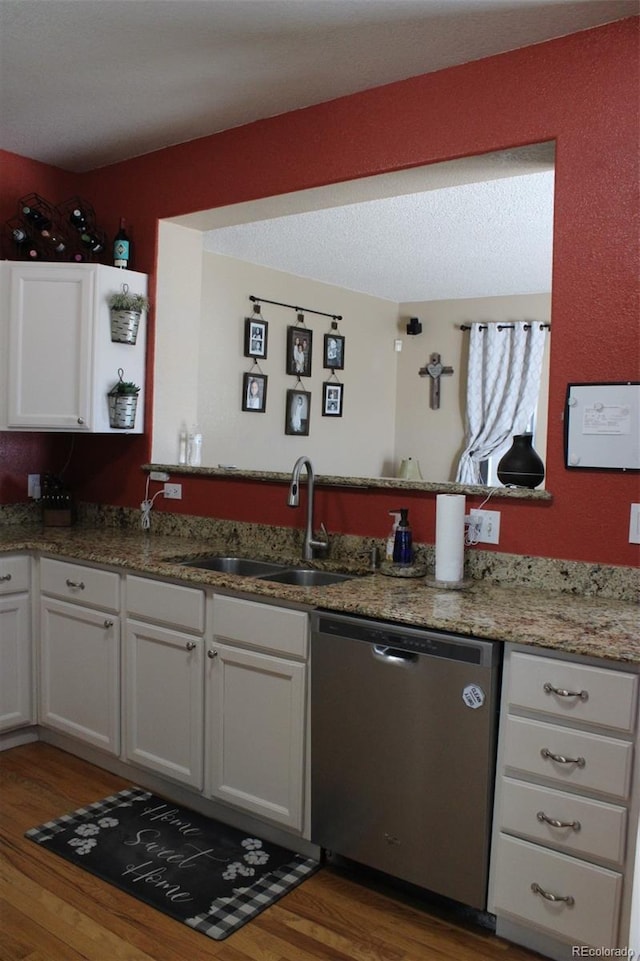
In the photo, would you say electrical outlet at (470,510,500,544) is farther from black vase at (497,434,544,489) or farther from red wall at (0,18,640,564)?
black vase at (497,434,544,489)

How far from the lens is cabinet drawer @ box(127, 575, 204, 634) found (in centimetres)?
271

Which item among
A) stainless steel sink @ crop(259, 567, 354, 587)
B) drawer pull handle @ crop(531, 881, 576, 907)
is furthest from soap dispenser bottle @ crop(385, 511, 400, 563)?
drawer pull handle @ crop(531, 881, 576, 907)

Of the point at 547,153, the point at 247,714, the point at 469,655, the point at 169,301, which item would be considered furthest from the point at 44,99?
the point at 469,655

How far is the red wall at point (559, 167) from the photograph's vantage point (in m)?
2.38

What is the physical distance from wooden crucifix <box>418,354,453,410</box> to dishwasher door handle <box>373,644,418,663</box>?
5063mm

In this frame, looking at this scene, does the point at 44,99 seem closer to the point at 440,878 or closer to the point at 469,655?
the point at 469,655

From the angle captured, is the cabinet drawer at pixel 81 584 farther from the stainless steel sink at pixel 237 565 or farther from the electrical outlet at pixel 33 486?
the electrical outlet at pixel 33 486

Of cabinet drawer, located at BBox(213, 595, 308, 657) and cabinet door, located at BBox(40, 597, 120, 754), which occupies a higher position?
cabinet drawer, located at BBox(213, 595, 308, 657)

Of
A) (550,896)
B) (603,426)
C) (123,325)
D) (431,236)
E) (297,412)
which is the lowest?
(550,896)

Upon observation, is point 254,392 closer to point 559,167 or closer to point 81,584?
point 81,584

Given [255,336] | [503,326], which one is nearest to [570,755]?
[255,336]

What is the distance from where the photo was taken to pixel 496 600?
2369 mm

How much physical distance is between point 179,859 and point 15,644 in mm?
1240

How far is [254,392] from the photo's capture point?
5645 mm
